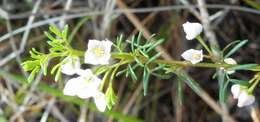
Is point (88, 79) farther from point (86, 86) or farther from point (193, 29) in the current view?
point (193, 29)

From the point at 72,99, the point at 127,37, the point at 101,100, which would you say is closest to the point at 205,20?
the point at 127,37

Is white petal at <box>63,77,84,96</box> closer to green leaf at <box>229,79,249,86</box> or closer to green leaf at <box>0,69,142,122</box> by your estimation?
green leaf at <box>229,79,249,86</box>

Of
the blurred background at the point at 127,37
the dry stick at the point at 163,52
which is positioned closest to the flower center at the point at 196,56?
the dry stick at the point at 163,52

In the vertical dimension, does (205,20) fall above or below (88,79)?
above

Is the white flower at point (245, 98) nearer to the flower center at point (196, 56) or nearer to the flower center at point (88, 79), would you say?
the flower center at point (196, 56)

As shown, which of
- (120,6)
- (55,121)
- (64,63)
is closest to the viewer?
(64,63)

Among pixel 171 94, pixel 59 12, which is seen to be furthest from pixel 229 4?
pixel 59 12

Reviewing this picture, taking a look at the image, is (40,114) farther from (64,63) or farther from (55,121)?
(64,63)
